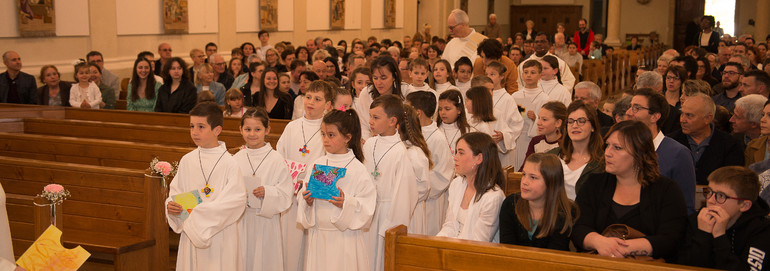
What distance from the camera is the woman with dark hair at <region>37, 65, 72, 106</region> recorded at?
9.72 m

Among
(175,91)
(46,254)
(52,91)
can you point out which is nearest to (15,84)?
(52,91)

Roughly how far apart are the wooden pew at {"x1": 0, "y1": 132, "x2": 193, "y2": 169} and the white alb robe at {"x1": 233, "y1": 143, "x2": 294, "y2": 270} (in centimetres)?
111

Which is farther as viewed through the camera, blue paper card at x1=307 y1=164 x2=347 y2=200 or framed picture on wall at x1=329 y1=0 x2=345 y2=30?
framed picture on wall at x1=329 y1=0 x2=345 y2=30

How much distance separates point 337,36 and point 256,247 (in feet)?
50.7

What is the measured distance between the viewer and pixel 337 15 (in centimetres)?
2012

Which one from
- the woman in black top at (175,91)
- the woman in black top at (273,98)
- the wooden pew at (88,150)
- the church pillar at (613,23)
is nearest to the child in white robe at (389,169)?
the wooden pew at (88,150)

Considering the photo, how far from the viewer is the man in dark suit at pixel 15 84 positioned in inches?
396

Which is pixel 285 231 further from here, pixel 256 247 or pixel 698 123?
pixel 698 123

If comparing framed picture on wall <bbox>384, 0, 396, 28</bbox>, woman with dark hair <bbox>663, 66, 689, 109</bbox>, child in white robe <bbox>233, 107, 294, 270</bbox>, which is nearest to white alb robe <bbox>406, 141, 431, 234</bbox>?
child in white robe <bbox>233, 107, 294, 270</bbox>

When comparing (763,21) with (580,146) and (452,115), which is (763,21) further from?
(580,146)

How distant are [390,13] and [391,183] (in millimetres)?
18656

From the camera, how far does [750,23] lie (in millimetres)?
27609

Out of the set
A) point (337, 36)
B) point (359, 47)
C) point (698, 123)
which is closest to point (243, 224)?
point (698, 123)

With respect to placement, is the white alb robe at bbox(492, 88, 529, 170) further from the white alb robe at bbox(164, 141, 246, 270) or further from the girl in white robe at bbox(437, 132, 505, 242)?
the white alb robe at bbox(164, 141, 246, 270)
